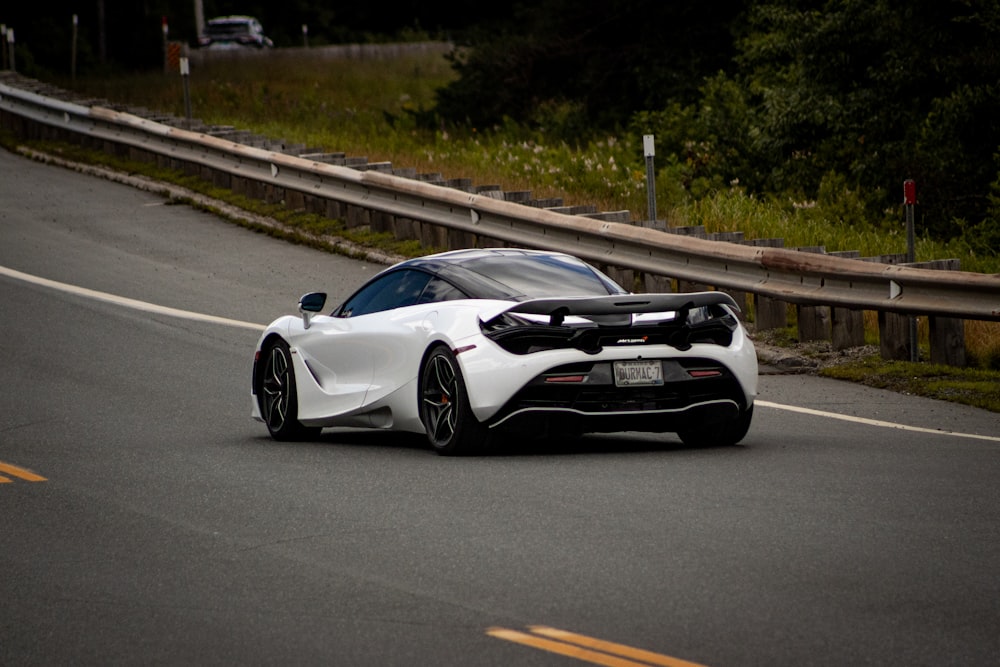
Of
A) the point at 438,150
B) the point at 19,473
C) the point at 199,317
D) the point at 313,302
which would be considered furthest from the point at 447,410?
Result: the point at 438,150

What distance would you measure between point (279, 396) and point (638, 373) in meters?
3.08

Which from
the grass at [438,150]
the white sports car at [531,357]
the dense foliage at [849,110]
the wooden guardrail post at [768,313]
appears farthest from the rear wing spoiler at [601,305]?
the dense foliage at [849,110]

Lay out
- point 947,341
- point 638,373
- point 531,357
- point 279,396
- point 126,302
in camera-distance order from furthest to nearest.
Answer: point 126,302 < point 947,341 < point 279,396 < point 638,373 < point 531,357

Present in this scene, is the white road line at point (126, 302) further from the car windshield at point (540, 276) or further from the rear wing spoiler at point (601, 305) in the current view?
the rear wing spoiler at point (601, 305)

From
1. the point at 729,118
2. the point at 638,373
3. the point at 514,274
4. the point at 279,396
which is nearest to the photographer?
the point at 638,373

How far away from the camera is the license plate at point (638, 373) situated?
10086mm

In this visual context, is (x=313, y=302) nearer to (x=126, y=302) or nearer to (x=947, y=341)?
(x=947, y=341)

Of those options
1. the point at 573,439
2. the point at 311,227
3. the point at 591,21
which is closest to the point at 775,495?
the point at 573,439

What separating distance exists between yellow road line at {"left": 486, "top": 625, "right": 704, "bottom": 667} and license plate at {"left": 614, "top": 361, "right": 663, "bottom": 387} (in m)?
3.85

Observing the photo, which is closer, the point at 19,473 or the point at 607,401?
the point at 607,401

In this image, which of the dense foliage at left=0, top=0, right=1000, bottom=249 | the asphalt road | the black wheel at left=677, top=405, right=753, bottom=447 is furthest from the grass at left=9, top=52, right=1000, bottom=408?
the asphalt road

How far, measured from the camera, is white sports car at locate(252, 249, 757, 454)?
32.9ft

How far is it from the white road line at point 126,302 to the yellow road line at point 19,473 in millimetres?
6155

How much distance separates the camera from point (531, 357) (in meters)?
10.0
